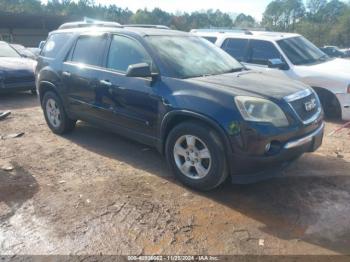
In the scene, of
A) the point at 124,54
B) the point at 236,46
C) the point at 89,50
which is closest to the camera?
the point at 124,54

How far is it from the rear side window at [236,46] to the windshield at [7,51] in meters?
6.40

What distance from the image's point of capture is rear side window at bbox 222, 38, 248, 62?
26.2 feet

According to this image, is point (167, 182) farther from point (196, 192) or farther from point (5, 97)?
point (5, 97)

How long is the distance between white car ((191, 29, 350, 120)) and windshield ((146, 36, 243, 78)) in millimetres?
2377

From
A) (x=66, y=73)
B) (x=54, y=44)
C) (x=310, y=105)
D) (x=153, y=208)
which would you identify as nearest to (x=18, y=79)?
(x=54, y=44)

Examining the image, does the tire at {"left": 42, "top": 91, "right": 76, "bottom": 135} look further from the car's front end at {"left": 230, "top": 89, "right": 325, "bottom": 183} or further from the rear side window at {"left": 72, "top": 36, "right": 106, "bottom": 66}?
the car's front end at {"left": 230, "top": 89, "right": 325, "bottom": 183}

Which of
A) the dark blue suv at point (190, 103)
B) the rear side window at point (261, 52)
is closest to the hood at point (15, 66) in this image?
the dark blue suv at point (190, 103)

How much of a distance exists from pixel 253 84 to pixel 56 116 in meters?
3.62

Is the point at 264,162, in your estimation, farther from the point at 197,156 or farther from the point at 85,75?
the point at 85,75

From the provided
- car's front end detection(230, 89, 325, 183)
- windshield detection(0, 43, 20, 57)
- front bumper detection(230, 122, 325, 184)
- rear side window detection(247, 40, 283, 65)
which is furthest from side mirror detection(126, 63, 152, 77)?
windshield detection(0, 43, 20, 57)

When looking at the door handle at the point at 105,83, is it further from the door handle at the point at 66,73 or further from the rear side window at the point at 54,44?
the rear side window at the point at 54,44

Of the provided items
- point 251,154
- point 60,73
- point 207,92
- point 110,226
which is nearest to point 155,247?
point 110,226

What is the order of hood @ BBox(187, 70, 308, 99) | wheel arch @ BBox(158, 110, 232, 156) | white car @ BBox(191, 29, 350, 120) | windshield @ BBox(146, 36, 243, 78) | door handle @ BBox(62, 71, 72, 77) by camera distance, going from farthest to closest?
1. white car @ BBox(191, 29, 350, 120)
2. door handle @ BBox(62, 71, 72, 77)
3. windshield @ BBox(146, 36, 243, 78)
4. hood @ BBox(187, 70, 308, 99)
5. wheel arch @ BBox(158, 110, 232, 156)

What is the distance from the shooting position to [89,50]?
18.1 ft
